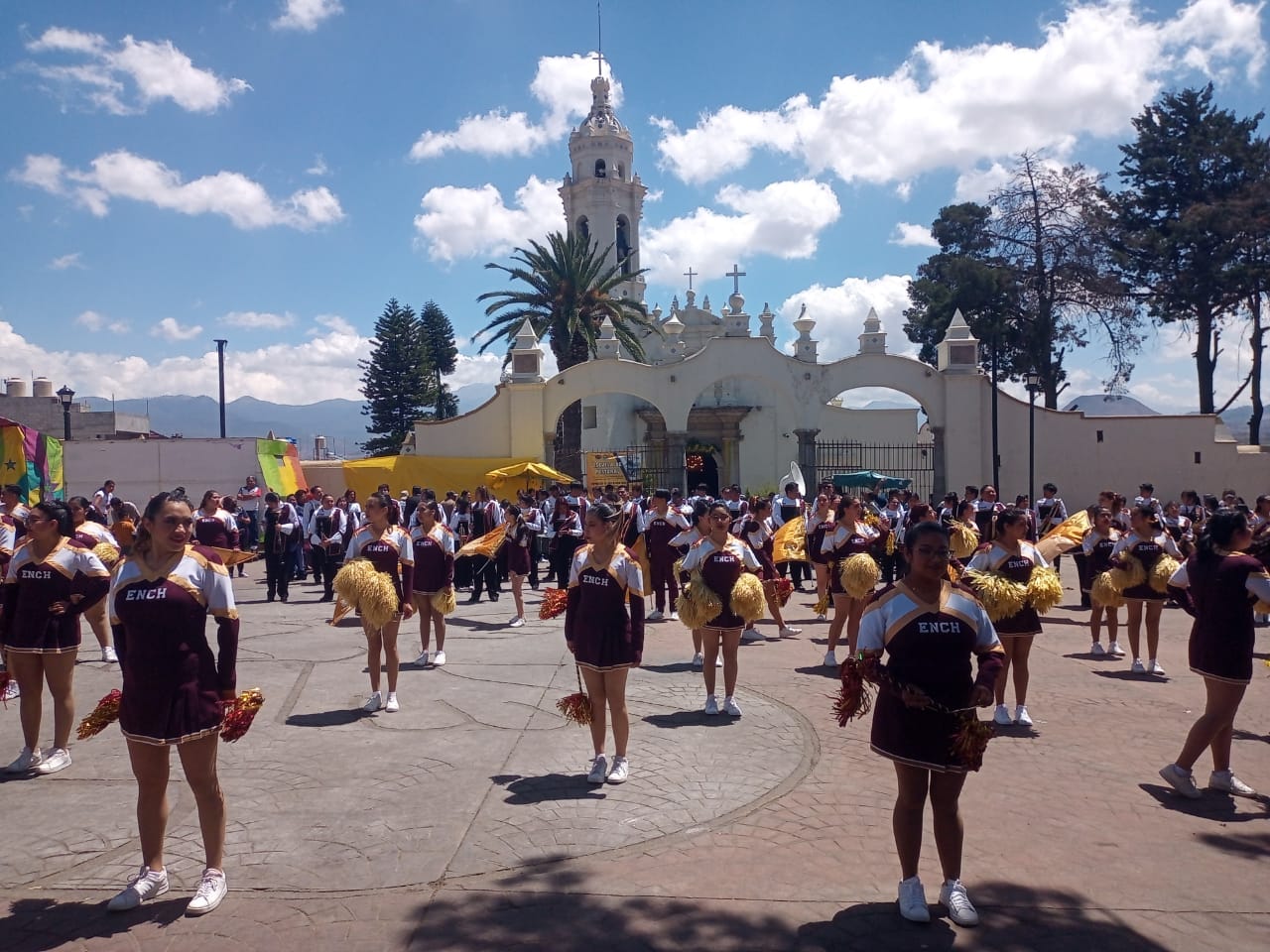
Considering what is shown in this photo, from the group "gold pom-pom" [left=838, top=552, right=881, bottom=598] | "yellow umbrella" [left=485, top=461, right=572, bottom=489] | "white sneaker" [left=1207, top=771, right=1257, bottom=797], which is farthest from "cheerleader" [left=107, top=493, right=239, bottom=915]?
"yellow umbrella" [left=485, top=461, right=572, bottom=489]

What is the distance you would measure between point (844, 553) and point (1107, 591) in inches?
107

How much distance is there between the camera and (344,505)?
19.3m

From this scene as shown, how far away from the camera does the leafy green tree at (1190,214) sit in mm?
38438

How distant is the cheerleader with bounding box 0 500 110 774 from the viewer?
6.65m

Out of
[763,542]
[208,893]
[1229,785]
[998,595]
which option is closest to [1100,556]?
[763,542]

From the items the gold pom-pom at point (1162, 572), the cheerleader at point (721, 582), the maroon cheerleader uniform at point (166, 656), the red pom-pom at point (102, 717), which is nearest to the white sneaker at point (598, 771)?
the cheerleader at point (721, 582)

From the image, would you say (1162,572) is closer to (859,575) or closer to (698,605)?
(859,575)

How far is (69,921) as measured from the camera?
459 centimetres

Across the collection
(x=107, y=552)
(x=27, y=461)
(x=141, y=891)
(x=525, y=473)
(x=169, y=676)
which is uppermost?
(x=27, y=461)

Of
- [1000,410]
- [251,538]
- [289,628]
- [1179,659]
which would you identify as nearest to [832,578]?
[1179,659]

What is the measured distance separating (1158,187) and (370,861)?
Result: 45.4m

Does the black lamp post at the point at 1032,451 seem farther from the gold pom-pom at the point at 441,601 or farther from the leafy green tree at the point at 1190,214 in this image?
the gold pom-pom at the point at 441,601

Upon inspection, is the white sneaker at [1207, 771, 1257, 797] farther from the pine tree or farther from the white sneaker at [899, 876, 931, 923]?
the pine tree

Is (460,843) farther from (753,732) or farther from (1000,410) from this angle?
(1000,410)
